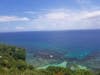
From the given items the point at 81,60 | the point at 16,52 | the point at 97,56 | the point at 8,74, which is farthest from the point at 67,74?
the point at 97,56

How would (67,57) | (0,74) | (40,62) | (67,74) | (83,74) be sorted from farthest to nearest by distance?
(67,57) → (40,62) → (67,74) → (83,74) → (0,74)

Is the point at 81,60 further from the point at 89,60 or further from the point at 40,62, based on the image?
the point at 40,62

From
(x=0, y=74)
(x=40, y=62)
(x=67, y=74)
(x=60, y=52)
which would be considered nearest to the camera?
(x=0, y=74)

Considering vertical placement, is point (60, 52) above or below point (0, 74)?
below

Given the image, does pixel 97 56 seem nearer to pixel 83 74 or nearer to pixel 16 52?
pixel 16 52

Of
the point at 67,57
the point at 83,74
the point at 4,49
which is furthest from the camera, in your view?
the point at 67,57

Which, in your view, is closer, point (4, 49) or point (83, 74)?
point (83, 74)

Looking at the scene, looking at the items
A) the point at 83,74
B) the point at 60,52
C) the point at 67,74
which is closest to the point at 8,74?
the point at 83,74

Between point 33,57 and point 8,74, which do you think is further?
point 33,57

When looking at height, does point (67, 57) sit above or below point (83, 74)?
below
